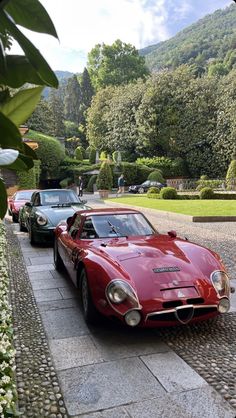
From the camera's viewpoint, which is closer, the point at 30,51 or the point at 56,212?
the point at 30,51

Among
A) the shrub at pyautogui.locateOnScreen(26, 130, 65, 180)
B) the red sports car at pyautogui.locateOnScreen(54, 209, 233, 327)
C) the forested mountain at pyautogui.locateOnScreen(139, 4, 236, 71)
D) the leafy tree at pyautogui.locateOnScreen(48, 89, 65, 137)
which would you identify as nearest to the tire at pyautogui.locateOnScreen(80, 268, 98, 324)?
the red sports car at pyautogui.locateOnScreen(54, 209, 233, 327)

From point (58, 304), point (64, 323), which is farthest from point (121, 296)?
point (58, 304)

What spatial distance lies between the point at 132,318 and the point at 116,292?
0.96 ft

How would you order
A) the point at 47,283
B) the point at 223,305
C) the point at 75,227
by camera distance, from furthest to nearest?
the point at 47,283, the point at 75,227, the point at 223,305

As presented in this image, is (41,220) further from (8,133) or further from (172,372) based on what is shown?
(8,133)

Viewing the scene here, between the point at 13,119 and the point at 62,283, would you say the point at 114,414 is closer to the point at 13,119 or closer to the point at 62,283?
the point at 13,119

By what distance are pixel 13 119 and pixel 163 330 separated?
3.74m

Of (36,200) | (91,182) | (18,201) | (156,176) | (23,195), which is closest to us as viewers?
(36,200)

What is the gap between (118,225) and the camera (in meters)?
5.42

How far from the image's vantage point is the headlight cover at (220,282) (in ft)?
12.9

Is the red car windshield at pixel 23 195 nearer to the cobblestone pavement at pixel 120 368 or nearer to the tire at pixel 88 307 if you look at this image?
the cobblestone pavement at pixel 120 368

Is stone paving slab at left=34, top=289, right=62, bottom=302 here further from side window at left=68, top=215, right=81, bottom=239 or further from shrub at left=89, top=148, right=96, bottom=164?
shrub at left=89, top=148, right=96, bottom=164

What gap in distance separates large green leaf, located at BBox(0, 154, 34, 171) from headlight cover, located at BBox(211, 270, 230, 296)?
11.3ft

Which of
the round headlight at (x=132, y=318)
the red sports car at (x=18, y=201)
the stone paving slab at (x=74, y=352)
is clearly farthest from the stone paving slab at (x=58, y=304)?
the red sports car at (x=18, y=201)
